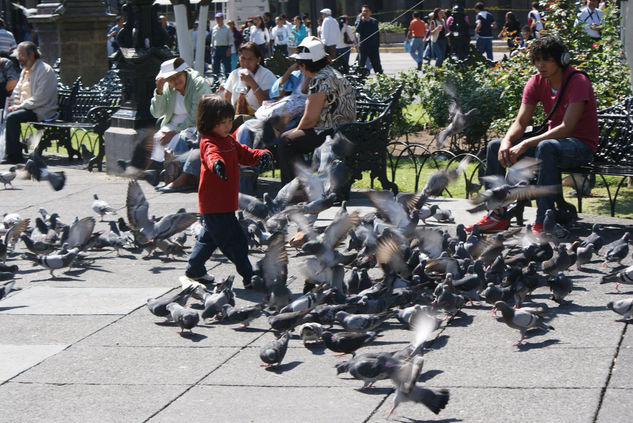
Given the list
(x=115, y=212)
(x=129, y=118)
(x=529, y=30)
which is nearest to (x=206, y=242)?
(x=115, y=212)

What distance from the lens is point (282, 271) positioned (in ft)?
19.2

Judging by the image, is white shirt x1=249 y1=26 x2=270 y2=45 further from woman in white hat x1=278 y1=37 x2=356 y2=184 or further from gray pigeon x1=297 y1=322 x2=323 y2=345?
gray pigeon x1=297 y1=322 x2=323 y2=345

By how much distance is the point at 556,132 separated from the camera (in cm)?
738

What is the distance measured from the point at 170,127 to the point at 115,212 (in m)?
1.62

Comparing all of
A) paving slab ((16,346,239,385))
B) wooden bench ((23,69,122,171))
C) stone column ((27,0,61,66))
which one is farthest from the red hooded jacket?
stone column ((27,0,61,66))

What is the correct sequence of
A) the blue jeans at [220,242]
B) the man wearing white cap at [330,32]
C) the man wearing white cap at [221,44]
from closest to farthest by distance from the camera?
the blue jeans at [220,242] < the man wearing white cap at [330,32] < the man wearing white cap at [221,44]

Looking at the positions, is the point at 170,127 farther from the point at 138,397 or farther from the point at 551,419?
the point at 551,419

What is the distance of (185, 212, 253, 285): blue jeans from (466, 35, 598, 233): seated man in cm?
227

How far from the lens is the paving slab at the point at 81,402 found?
4.27 m

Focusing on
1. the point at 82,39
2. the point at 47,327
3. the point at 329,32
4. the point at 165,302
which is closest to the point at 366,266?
the point at 165,302

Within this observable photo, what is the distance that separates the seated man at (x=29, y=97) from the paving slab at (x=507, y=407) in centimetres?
980

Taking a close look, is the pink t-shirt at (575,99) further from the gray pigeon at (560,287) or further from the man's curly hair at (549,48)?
the gray pigeon at (560,287)

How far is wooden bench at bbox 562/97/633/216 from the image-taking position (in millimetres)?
7656

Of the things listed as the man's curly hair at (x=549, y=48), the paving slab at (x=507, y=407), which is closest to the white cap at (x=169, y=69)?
the man's curly hair at (x=549, y=48)
